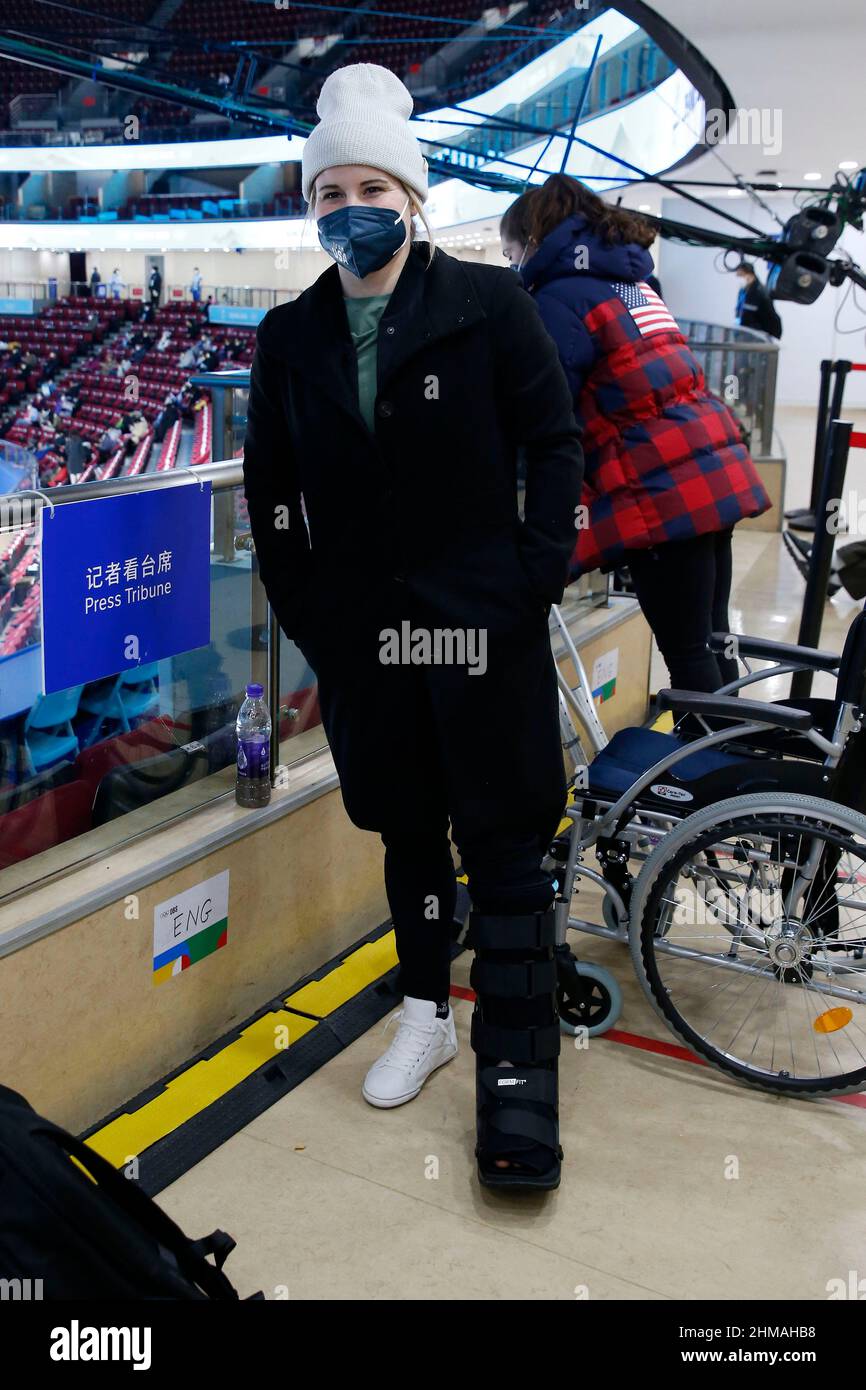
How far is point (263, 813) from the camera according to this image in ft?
7.41

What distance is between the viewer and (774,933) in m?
2.02

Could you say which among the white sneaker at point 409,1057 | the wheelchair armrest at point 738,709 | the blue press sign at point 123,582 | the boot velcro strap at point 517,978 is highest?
the blue press sign at point 123,582

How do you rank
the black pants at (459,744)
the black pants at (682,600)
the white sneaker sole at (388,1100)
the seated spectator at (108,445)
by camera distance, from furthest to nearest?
the seated spectator at (108,445)
the black pants at (682,600)
the white sneaker sole at (388,1100)
the black pants at (459,744)

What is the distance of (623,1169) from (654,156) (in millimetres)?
10483

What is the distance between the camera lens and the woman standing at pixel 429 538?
168cm

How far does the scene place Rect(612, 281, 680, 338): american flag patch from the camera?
2318mm

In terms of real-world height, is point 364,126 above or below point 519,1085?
above

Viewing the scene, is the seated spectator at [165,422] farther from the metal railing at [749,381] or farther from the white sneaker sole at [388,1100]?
the white sneaker sole at [388,1100]

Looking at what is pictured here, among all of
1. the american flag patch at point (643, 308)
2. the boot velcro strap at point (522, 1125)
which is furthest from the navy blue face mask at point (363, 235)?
the boot velcro strap at point (522, 1125)

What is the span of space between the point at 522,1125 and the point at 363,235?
133 cm

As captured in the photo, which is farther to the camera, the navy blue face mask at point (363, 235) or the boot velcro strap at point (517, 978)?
the boot velcro strap at point (517, 978)

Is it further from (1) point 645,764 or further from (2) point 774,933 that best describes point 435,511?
(2) point 774,933

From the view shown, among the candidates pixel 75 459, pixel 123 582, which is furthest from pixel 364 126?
pixel 75 459

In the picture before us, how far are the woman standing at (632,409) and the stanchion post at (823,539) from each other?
1.31 meters
